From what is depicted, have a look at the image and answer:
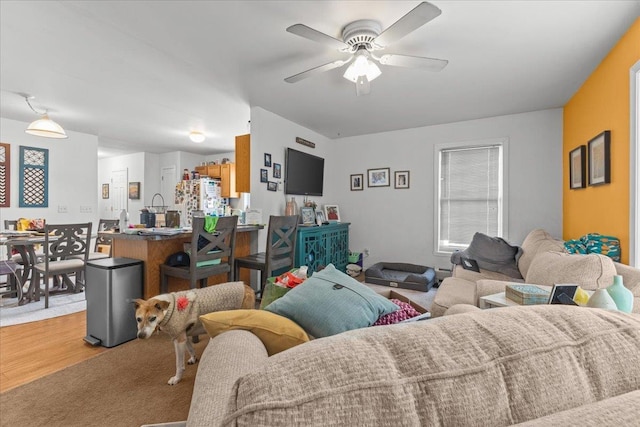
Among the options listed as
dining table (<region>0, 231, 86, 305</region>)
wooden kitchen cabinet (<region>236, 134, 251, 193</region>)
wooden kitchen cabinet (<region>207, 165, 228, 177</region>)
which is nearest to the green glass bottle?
wooden kitchen cabinet (<region>236, 134, 251, 193</region>)

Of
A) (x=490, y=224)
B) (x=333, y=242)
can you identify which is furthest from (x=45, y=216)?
(x=490, y=224)

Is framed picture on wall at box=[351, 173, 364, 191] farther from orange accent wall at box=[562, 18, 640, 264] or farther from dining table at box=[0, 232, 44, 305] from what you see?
dining table at box=[0, 232, 44, 305]

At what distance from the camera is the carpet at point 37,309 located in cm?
298

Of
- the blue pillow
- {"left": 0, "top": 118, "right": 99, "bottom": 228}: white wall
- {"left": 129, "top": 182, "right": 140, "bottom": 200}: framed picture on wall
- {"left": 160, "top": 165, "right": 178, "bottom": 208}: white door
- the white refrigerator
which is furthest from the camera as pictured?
{"left": 129, "top": 182, "right": 140, "bottom": 200}: framed picture on wall

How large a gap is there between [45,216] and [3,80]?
270cm

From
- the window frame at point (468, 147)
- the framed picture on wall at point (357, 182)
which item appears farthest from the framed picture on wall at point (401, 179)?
the framed picture on wall at point (357, 182)

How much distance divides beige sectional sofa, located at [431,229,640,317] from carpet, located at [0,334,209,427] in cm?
175

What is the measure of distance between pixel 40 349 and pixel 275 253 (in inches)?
77.1

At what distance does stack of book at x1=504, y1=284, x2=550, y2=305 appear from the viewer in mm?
1484

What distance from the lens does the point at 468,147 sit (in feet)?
14.2

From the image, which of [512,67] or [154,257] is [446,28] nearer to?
[512,67]

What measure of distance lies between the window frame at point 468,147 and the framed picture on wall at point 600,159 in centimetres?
132

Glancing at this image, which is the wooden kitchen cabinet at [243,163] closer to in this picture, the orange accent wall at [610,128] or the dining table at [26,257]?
the dining table at [26,257]

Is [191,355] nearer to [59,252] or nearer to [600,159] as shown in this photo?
[59,252]
